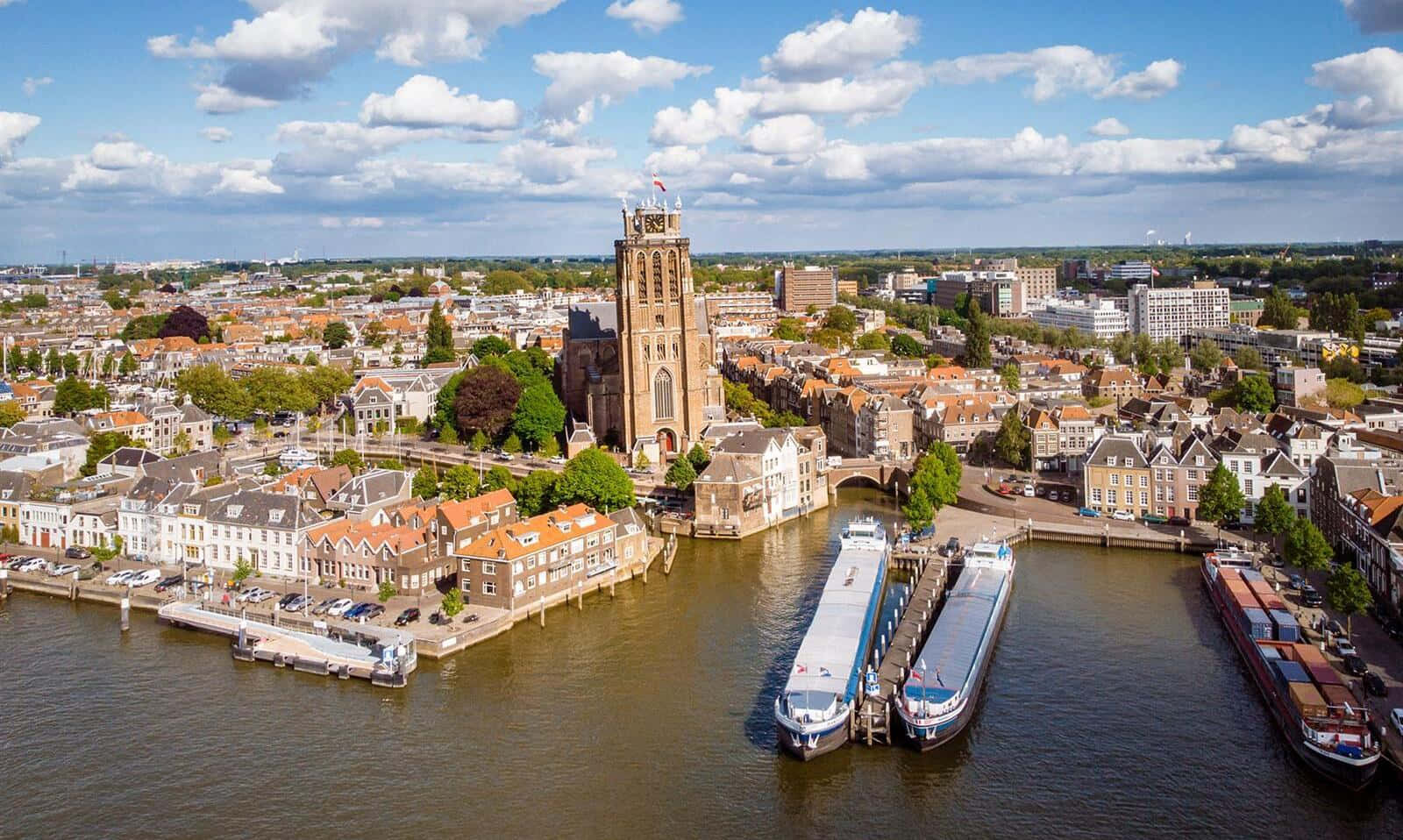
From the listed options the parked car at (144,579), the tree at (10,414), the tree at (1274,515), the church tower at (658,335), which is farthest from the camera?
the tree at (10,414)

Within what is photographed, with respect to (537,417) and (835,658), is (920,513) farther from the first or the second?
(537,417)

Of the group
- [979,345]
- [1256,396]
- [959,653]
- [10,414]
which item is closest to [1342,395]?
[1256,396]

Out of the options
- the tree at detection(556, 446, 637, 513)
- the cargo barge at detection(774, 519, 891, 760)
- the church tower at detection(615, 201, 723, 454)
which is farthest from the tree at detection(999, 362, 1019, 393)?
the cargo barge at detection(774, 519, 891, 760)

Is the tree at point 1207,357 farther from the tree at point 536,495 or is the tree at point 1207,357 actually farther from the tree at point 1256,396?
the tree at point 536,495

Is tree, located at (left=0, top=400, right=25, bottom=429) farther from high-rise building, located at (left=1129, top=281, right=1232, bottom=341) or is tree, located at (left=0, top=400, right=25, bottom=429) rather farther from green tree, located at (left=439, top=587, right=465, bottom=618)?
high-rise building, located at (left=1129, top=281, right=1232, bottom=341)

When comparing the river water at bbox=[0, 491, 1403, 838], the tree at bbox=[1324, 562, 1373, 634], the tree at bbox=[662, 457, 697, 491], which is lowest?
the river water at bbox=[0, 491, 1403, 838]

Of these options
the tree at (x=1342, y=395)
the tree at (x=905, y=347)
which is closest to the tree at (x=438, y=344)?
the tree at (x=905, y=347)
